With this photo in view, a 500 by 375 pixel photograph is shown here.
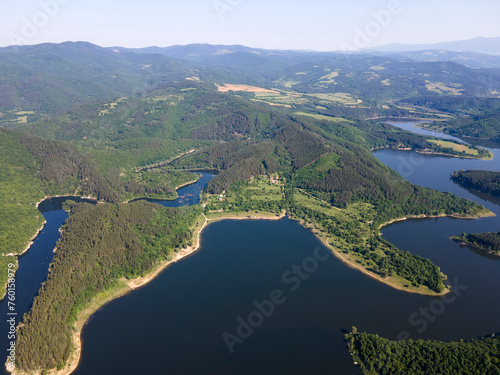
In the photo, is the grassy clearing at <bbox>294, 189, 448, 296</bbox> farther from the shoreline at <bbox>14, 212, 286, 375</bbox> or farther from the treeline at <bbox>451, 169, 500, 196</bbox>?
the treeline at <bbox>451, 169, 500, 196</bbox>

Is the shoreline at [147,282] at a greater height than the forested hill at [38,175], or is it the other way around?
the forested hill at [38,175]

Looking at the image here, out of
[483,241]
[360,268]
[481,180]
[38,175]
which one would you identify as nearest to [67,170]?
[38,175]

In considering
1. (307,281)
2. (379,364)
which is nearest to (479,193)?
(307,281)

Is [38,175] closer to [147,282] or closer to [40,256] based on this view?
[40,256]

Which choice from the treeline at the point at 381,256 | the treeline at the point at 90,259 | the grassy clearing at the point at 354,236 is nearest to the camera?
the treeline at the point at 90,259

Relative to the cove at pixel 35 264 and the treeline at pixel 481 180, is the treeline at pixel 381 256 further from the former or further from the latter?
the cove at pixel 35 264

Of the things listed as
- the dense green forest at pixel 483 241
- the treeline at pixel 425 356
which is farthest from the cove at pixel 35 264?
the dense green forest at pixel 483 241

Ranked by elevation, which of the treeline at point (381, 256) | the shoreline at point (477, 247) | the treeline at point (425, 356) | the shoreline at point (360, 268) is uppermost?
the treeline at point (425, 356)

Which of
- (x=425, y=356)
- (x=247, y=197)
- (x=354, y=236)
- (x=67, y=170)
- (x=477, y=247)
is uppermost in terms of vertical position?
(x=67, y=170)
